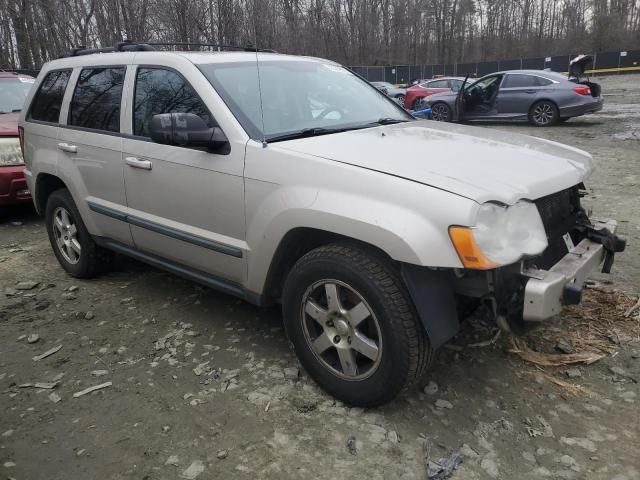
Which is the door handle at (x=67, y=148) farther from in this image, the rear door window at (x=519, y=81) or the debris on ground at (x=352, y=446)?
the rear door window at (x=519, y=81)

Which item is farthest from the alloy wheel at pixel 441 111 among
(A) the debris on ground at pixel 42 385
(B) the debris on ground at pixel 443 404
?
(A) the debris on ground at pixel 42 385

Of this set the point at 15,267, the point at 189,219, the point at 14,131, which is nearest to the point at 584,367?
the point at 189,219

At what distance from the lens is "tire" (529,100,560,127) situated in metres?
13.8

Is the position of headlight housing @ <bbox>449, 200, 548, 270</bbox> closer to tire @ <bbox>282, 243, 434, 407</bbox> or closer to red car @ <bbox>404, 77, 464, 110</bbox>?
tire @ <bbox>282, 243, 434, 407</bbox>

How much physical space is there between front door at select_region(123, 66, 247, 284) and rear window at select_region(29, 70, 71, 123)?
1096mm

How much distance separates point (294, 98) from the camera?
3.41m

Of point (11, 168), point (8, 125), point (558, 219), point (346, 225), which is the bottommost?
point (11, 168)

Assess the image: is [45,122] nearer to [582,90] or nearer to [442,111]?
[582,90]

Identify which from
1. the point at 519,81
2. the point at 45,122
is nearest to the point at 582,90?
the point at 519,81

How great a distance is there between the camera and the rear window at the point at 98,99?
382 cm

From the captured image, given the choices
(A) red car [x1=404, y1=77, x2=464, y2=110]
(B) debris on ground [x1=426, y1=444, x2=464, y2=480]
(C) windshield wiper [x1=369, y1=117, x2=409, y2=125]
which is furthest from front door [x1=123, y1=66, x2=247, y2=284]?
(A) red car [x1=404, y1=77, x2=464, y2=110]

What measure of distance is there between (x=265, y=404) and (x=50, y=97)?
3.31 m

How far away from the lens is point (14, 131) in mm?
6234

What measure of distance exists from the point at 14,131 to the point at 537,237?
601cm
